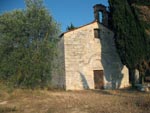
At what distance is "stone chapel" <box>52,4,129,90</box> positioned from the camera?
2328 cm

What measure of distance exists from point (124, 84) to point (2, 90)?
12.6 meters

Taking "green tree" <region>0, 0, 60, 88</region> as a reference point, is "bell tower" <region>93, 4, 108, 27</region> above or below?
above

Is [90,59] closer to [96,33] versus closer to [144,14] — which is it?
[96,33]

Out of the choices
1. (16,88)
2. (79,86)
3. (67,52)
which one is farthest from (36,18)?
(79,86)

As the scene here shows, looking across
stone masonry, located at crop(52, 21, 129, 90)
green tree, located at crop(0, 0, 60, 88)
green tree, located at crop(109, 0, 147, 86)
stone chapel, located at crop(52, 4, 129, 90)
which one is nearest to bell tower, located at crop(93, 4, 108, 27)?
stone chapel, located at crop(52, 4, 129, 90)

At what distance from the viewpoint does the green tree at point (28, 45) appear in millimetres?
16172

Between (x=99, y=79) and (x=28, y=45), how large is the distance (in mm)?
A: 9390

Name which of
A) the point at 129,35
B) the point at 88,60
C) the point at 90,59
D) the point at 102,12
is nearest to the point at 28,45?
the point at 88,60

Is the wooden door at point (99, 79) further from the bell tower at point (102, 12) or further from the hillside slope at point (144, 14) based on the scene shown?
the hillside slope at point (144, 14)

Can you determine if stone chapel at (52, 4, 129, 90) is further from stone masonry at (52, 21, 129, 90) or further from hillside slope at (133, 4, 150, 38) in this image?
hillside slope at (133, 4, 150, 38)

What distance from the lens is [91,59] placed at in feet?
79.2

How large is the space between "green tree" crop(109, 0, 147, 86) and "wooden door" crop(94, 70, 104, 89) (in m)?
2.90

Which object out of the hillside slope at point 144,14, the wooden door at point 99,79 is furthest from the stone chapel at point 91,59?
the hillside slope at point 144,14

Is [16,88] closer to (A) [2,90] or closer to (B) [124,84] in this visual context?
(A) [2,90]
